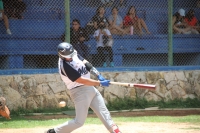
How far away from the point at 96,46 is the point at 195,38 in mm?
3727

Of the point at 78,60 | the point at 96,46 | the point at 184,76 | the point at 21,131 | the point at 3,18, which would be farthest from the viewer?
the point at 184,76

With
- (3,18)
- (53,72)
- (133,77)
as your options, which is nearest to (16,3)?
(3,18)

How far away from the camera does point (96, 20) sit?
43.8 feet

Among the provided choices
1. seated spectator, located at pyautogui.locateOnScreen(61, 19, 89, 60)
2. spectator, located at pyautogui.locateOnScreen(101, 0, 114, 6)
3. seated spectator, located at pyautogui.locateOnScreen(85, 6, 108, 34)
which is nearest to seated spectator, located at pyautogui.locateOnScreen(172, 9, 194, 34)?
spectator, located at pyautogui.locateOnScreen(101, 0, 114, 6)

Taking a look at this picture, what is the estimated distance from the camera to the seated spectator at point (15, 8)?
1274cm

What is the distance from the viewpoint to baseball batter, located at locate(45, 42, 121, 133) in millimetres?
7664

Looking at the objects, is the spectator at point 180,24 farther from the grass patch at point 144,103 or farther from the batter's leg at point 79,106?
the batter's leg at point 79,106

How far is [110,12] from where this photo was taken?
45.5 ft

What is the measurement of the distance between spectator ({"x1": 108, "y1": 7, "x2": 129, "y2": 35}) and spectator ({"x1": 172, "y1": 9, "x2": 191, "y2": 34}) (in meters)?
1.92

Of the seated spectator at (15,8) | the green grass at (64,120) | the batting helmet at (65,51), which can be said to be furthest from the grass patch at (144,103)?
the batting helmet at (65,51)

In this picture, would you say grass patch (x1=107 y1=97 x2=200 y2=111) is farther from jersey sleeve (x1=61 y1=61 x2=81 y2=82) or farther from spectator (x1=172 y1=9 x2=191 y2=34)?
jersey sleeve (x1=61 y1=61 x2=81 y2=82)

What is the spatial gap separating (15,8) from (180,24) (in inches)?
210

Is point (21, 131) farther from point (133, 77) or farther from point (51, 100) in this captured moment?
point (133, 77)

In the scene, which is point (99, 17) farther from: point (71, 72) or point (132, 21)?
point (71, 72)
